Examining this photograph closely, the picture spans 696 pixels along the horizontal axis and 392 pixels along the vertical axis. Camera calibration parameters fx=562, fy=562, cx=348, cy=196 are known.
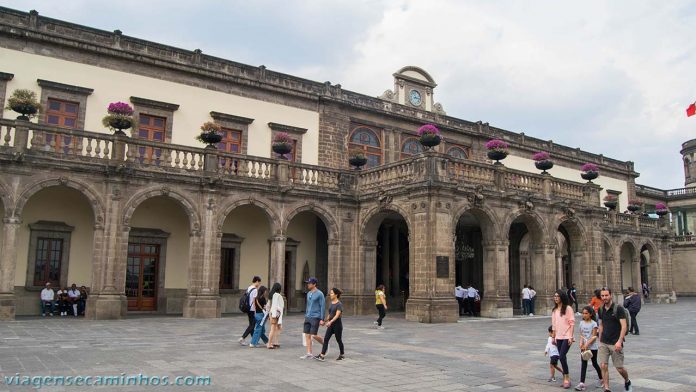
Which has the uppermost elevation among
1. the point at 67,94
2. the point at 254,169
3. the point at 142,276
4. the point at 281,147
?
the point at 67,94

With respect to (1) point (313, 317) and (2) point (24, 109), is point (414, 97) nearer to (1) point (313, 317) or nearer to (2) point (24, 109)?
(2) point (24, 109)

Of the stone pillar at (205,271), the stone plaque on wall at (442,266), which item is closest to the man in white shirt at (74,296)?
the stone pillar at (205,271)

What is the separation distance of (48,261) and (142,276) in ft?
10.9

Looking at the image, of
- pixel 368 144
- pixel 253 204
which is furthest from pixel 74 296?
pixel 368 144

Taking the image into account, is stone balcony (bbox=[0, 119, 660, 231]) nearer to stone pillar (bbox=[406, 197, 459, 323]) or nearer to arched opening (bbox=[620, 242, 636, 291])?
stone pillar (bbox=[406, 197, 459, 323])

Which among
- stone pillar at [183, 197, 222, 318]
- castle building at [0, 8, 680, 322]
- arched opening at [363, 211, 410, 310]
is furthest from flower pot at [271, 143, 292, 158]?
arched opening at [363, 211, 410, 310]

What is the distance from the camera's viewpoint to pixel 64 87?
20.8 m

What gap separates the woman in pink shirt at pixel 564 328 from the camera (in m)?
8.62

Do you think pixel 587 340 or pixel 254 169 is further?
pixel 254 169

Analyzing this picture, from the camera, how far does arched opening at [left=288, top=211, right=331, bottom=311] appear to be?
24703mm

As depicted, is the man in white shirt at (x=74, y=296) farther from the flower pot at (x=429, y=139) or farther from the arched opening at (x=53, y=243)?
the flower pot at (x=429, y=139)

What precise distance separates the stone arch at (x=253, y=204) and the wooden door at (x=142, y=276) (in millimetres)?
3195

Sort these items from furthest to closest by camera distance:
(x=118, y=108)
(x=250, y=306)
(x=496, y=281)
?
(x=496, y=281) < (x=118, y=108) < (x=250, y=306)

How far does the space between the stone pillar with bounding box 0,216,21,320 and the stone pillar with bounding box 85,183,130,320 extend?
2187 millimetres
